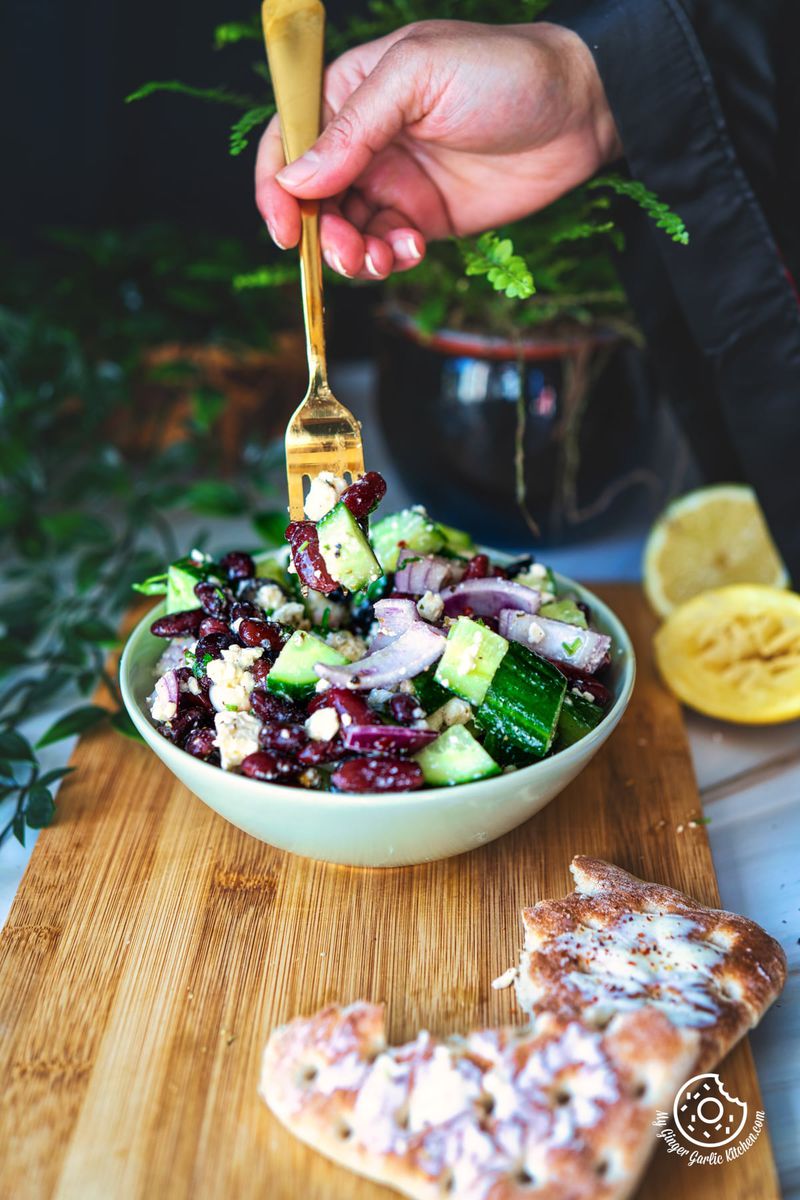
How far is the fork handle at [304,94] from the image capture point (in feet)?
5.82

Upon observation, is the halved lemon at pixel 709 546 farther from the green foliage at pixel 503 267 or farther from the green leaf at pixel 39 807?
the green leaf at pixel 39 807

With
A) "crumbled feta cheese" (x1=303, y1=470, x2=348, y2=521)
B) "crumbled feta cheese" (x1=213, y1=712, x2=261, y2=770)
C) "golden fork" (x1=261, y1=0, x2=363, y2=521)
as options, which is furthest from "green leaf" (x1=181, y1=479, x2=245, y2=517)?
"crumbled feta cheese" (x1=213, y1=712, x2=261, y2=770)

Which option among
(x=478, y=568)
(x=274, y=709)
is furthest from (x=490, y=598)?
(x=274, y=709)

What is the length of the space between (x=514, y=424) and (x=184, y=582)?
1.04 metres

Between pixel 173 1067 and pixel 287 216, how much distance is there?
141cm

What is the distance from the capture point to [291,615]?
1.73 meters

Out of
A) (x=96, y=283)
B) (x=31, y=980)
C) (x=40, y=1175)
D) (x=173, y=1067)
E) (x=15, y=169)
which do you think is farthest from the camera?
(x=15, y=169)

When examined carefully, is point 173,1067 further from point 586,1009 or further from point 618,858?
point 618,858

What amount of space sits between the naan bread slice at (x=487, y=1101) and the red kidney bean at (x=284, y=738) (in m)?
0.37

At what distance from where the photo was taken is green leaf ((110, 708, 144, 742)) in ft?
6.44

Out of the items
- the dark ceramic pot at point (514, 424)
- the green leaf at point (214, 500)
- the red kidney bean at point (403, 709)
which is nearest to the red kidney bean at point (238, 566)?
the red kidney bean at point (403, 709)

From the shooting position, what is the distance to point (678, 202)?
1.98m

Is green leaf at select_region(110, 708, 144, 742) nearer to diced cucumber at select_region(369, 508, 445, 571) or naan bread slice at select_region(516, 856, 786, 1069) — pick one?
diced cucumber at select_region(369, 508, 445, 571)

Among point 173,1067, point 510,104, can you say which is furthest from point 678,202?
point 173,1067
